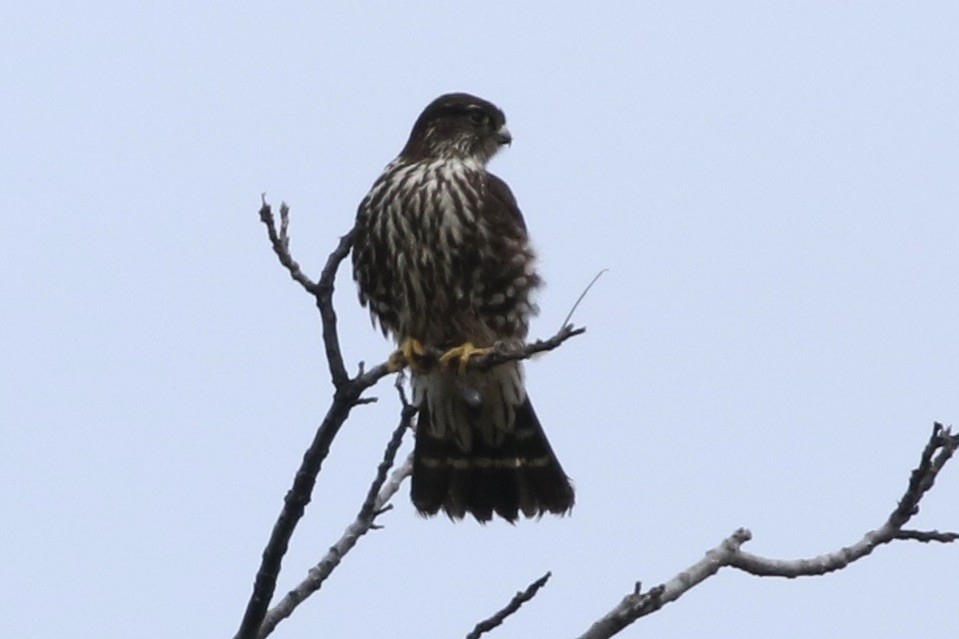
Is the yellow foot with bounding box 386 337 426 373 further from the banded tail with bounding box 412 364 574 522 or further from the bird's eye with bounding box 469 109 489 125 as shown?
the bird's eye with bounding box 469 109 489 125

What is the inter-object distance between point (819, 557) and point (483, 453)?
1660 millimetres

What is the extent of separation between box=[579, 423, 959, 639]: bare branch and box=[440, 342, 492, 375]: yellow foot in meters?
1.38

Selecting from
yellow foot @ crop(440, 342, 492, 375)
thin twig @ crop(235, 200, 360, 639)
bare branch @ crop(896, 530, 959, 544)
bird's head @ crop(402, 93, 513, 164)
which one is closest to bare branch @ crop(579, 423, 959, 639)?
bare branch @ crop(896, 530, 959, 544)

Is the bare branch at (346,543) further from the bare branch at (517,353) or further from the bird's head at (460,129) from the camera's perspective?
the bird's head at (460,129)

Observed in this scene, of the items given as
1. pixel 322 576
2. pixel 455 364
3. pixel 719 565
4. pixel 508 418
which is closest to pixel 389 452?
pixel 322 576

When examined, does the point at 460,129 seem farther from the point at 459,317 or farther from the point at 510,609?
the point at 510,609

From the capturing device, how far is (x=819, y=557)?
3164 millimetres

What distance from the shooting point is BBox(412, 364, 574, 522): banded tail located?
4555 mm

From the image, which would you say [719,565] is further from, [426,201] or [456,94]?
[456,94]

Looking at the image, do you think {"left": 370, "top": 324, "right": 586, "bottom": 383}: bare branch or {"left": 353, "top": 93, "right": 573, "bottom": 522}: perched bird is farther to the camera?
{"left": 353, "top": 93, "right": 573, "bottom": 522}: perched bird

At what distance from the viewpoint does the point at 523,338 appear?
15.0 feet

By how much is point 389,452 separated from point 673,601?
73cm

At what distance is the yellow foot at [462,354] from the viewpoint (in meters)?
4.34

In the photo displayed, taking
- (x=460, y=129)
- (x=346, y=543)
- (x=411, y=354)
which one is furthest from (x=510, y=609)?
(x=460, y=129)
